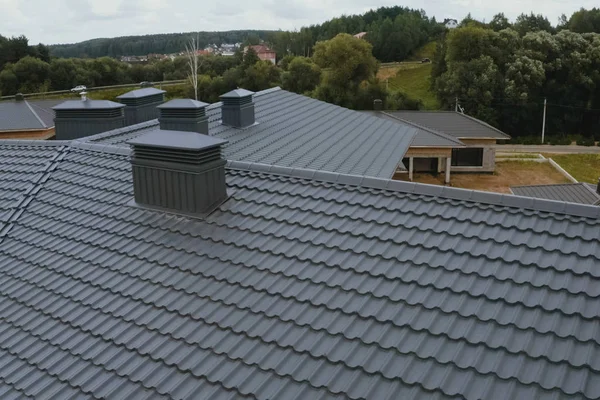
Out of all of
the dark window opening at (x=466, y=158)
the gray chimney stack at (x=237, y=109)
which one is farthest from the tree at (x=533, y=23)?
the gray chimney stack at (x=237, y=109)

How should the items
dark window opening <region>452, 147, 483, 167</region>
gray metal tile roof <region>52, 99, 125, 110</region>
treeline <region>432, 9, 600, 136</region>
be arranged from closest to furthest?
gray metal tile roof <region>52, 99, 125, 110</region>, dark window opening <region>452, 147, 483, 167</region>, treeline <region>432, 9, 600, 136</region>

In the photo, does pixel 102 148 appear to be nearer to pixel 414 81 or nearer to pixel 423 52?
pixel 414 81

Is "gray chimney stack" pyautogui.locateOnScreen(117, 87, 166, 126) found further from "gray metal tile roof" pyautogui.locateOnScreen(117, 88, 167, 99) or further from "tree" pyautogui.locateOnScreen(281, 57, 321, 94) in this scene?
"tree" pyautogui.locateOnScreen(281, 57, 321, 94)

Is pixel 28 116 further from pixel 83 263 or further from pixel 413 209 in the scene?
pixel 413 209

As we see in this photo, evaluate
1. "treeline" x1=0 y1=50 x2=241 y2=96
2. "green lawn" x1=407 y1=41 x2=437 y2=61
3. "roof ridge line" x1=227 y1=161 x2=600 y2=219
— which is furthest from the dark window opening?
"green lawn" x1=407 y1=41 x2=437 y2=61

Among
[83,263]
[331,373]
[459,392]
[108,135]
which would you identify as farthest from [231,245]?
[108,135]

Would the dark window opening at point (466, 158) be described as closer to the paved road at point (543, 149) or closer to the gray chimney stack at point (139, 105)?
the paved road at point (543, 149)

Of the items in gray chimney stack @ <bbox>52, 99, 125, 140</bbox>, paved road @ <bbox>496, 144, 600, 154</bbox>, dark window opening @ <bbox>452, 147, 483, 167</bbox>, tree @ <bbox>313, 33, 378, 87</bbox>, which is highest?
tree @ <bbox>313, 33, 378, 87</bbox>
